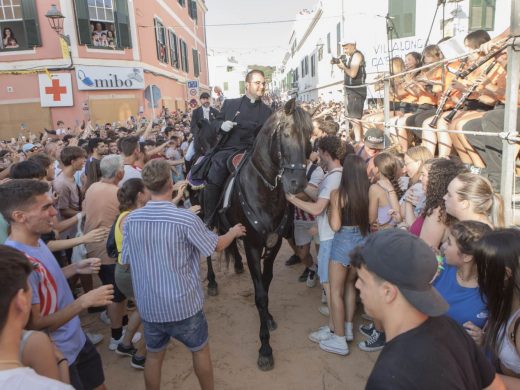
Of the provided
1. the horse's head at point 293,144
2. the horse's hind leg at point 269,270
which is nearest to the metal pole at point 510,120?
the horse's head at point 293,144

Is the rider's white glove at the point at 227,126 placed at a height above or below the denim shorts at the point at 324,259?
above

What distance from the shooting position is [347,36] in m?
17.4

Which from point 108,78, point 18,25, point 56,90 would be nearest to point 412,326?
point 56,90

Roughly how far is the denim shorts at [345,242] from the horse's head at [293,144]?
2.00 ft

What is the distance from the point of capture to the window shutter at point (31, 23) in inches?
577

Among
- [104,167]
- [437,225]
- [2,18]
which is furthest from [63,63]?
[437,225]

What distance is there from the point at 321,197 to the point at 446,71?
2678 mm

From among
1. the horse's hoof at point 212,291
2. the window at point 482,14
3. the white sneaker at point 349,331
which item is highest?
the window at point 482,14

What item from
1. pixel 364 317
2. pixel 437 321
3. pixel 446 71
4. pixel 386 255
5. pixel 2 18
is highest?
pixel 2 18

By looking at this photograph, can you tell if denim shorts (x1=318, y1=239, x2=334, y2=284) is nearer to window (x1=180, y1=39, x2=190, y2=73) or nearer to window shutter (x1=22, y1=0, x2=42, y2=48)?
window shutter (x1=22, y1=0, x2=42, y2=48)

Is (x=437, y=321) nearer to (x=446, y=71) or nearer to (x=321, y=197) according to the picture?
(x=321, y=197)

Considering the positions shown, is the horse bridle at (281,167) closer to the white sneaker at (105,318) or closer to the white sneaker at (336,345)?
the white sneaker at (336,345)

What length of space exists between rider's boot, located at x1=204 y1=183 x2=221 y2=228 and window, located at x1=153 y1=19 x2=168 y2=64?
63.3ft

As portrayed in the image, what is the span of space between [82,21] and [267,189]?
50.9 feet
